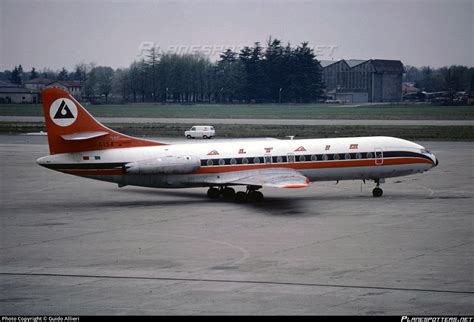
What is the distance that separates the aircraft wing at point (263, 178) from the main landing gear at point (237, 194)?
0.67 m

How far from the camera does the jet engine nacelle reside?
35.6 m

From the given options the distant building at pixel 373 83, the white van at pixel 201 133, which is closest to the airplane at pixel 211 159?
the white van at pixel 201 133

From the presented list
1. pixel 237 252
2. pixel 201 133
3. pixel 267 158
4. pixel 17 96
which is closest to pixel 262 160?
pixel 267 158

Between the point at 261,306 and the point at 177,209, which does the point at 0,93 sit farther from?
the point at 261,306

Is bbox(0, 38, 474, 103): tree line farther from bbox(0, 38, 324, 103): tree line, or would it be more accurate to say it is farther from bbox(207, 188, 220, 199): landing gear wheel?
bbox(207, 188, 220, 199): landing gear wheel

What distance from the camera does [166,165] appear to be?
36000 mm

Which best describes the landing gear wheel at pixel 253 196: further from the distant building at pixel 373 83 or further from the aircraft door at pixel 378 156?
the distant building at pixel 373 83

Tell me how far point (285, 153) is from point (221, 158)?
10.3 feet

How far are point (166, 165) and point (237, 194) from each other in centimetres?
384

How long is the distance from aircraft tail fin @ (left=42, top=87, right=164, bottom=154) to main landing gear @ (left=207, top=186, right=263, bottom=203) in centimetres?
596

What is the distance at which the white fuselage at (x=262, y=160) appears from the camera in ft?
117

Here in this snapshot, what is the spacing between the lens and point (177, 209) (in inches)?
1378

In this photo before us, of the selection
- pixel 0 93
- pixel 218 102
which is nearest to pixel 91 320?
pixel 0 93

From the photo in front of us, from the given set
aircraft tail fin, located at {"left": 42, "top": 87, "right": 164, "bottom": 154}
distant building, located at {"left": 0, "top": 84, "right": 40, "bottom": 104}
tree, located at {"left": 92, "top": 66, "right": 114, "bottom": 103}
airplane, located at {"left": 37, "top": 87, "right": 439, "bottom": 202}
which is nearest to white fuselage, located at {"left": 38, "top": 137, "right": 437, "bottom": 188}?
airplane, located at {"left": 37, "top": 87, "right": 439, "bottom": 202}
